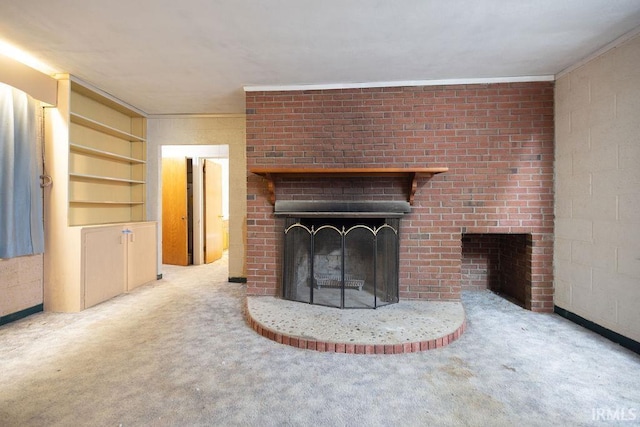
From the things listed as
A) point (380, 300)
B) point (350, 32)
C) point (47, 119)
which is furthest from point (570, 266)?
point (47, 119)

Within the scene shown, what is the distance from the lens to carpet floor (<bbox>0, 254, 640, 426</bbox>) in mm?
1589

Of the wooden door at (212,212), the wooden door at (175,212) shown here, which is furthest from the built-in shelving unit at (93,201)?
the wooden door at (212,212)

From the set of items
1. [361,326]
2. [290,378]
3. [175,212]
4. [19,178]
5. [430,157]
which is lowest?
[290,378]

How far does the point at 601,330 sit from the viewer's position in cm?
257

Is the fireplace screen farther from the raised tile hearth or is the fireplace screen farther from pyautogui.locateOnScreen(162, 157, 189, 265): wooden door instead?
pyautogui.locateOnScreen(162, 157, 189, 265): wooden door

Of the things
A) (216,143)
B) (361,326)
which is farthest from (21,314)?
(361,326)

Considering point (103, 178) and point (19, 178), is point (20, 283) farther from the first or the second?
point (103, 178)

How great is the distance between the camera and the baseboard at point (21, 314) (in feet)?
9.25

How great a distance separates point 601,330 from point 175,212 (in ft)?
20.0

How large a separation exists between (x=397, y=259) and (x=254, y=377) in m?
1.76

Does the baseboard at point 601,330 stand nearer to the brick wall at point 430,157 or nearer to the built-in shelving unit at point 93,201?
the brick wall at point 430,157

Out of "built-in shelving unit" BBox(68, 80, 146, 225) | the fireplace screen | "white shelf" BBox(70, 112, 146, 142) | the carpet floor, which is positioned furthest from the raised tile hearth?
"white shelf" BBox(70, 112, 146, 142)

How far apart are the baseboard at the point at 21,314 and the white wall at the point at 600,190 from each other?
5311mm

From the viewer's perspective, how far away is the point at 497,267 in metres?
3.82
